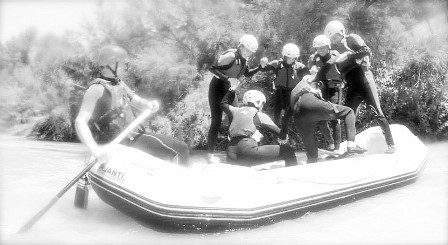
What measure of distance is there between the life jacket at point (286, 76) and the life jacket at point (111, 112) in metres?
2.17

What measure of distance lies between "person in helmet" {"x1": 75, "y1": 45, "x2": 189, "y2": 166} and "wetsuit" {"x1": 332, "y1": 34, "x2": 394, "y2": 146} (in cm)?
218

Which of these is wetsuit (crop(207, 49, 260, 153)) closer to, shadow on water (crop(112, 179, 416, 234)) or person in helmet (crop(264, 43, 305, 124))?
person in helmet (crop(264, 43, 305, 124))

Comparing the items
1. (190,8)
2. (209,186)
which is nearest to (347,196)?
(209,186)

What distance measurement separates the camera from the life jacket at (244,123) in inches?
194

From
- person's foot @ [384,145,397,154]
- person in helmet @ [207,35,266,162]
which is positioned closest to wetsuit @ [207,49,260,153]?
person in helmet @ [207,35,266,162]

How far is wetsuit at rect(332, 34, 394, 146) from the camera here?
5.41 m

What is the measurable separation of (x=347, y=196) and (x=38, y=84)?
48.2 ft

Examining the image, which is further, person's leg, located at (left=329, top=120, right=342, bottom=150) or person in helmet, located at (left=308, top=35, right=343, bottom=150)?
person's leg, located at (left=329, top=120, right=342, bottom=150)

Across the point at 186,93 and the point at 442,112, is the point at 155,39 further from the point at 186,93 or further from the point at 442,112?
the point at 442,112

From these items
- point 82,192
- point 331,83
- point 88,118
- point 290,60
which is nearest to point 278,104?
point 290,60

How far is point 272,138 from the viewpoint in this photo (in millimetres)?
12203

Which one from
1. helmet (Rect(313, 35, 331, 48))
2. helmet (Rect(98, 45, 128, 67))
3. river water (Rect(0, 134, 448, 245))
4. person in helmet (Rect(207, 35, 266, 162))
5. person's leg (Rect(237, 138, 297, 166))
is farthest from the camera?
person in helmet (Rect(207, 35, 266, 162))

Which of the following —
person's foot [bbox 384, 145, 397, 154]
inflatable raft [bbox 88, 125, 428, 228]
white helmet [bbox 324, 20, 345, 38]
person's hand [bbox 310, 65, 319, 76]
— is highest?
white helmet [bbox 324, 20, 345, 38]

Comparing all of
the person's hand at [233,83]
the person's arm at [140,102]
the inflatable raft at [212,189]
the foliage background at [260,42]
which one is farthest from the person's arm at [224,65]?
the foliage background at [260,42]
